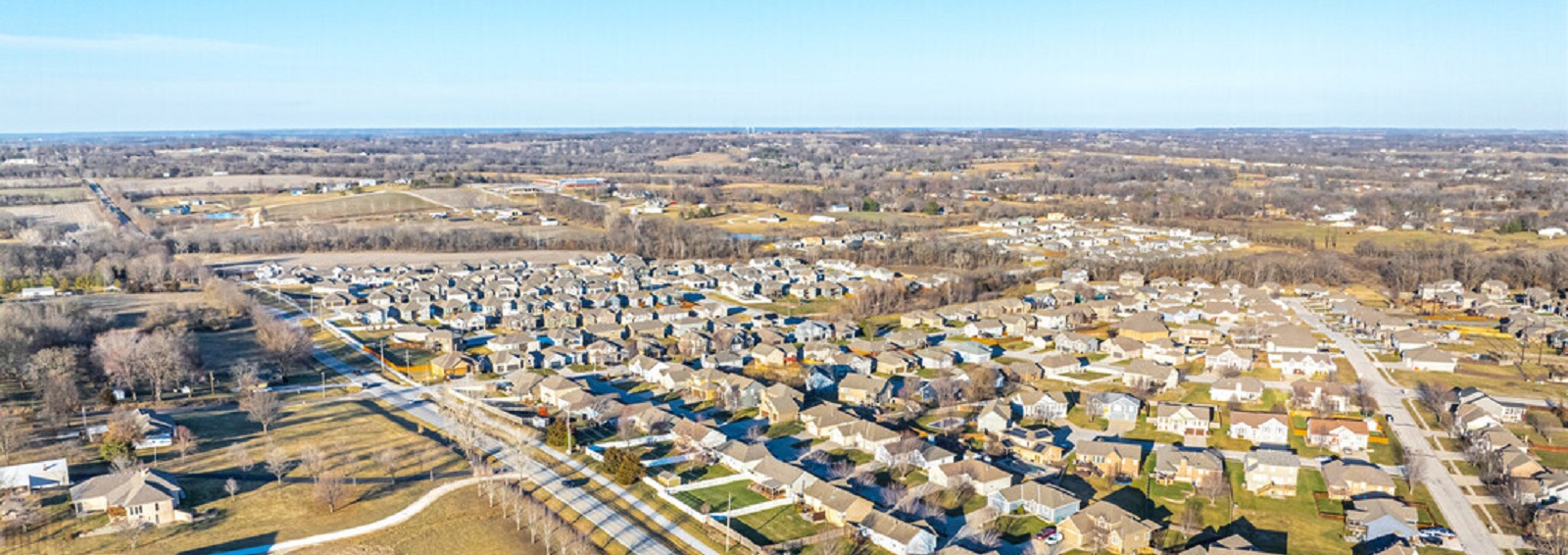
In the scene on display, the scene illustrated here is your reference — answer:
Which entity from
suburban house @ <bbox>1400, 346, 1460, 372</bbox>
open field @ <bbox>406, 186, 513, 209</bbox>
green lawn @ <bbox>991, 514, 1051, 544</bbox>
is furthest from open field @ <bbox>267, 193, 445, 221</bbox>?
suburban house @ <bbox>1400, 346, 1460, 372</bbox>

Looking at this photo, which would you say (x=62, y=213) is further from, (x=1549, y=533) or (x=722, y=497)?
(x=1549, y=533)

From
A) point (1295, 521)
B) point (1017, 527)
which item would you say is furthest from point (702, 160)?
point (1295, 521)

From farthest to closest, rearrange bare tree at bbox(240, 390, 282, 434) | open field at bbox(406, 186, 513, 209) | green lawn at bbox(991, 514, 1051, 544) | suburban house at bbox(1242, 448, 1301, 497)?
open field at bbox(406, 186, 513, 209) → bare tree at bbox(240, 390, 282, 434) → suburban house at bbox(1242, 448, 1301, 497) → green lawn at bbox(991, 514, 1051, 544)

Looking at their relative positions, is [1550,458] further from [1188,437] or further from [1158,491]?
[1158,491]

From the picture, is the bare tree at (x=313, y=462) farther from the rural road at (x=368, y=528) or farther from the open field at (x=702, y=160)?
the open field at (x=702, y=160)

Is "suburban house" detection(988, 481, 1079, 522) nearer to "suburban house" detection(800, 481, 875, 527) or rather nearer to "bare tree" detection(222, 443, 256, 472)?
"suburban house" detection(800, 481, 875, 527)

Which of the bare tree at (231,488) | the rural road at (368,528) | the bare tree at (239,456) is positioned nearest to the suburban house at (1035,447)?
the rural road at (368,528)
